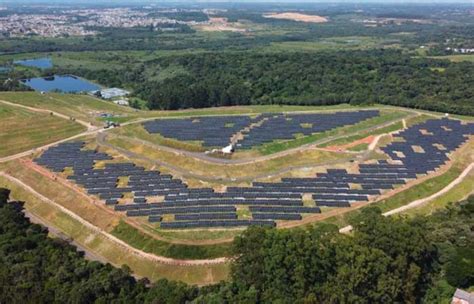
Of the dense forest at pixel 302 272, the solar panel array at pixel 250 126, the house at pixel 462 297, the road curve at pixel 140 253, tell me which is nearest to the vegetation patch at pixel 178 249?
the road curve at pixel 140 253

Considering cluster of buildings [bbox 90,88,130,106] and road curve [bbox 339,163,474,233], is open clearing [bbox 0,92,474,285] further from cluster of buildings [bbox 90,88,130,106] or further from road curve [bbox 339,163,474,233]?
cluster of buildings [bbox 90,88,130,106]

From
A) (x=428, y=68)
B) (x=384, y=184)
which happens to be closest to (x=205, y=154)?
(x=384, y=184)

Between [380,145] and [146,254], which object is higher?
[380,145]

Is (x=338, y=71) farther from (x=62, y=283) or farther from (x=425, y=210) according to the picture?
(x=62, y=283)

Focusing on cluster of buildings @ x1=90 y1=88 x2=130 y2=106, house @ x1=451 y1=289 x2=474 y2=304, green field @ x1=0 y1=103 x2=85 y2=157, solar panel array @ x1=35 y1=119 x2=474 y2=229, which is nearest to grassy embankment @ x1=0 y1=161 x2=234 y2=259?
solar panel array @ x1=35 y1=119 x2=474 y2=229

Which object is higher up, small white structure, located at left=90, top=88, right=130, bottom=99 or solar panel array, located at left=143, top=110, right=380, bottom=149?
solar panel array, located at left=143, top=110, right=380, bottom=149

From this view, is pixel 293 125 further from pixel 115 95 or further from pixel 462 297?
pixel 115 95
